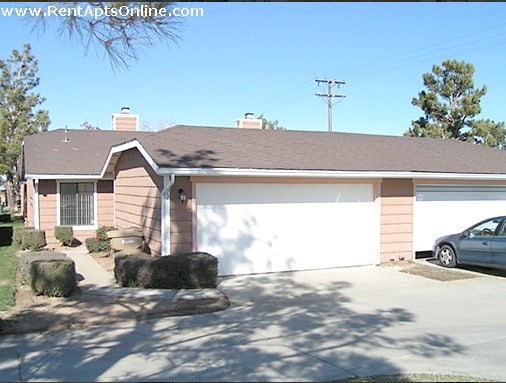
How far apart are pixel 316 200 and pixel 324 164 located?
936 millimetres

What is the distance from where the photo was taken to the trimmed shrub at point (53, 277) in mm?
9164

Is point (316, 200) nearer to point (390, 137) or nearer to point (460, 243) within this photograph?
point (460, 243)

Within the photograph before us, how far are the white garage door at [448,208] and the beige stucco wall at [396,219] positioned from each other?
Answer: 1.01 feet

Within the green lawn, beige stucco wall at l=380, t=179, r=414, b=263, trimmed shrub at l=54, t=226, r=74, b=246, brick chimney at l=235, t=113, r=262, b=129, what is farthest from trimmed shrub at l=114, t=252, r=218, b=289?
brick chimney at l=235, t=113, r=262, b=129

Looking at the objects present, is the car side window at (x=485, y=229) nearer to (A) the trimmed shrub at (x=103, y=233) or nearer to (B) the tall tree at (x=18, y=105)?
(A) the trimmed shrub at (x=103, y=233)

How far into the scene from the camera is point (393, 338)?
7.35m

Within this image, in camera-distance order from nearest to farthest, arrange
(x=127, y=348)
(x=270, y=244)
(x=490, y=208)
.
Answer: (x=127, y=348), (x=270, y=244), (x=490, y=208)

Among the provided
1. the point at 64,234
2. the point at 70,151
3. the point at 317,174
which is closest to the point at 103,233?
the point at 64,234

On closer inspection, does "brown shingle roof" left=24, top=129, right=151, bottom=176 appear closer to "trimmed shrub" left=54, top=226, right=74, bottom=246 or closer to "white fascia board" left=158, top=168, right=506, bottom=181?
"trimmed shrub" left=54, top=226, right=74, bottom=246

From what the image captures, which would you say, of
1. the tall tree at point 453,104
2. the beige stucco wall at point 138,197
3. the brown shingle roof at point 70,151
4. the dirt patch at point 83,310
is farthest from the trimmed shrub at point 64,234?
the tall tree at point 453,104

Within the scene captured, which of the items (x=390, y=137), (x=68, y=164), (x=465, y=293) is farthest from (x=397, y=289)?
(x=68, y=164)

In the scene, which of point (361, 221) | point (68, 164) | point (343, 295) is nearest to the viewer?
point (343, 295)

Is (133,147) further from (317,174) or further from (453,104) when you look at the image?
(453,104)

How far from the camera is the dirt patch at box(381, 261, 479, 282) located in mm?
12516
